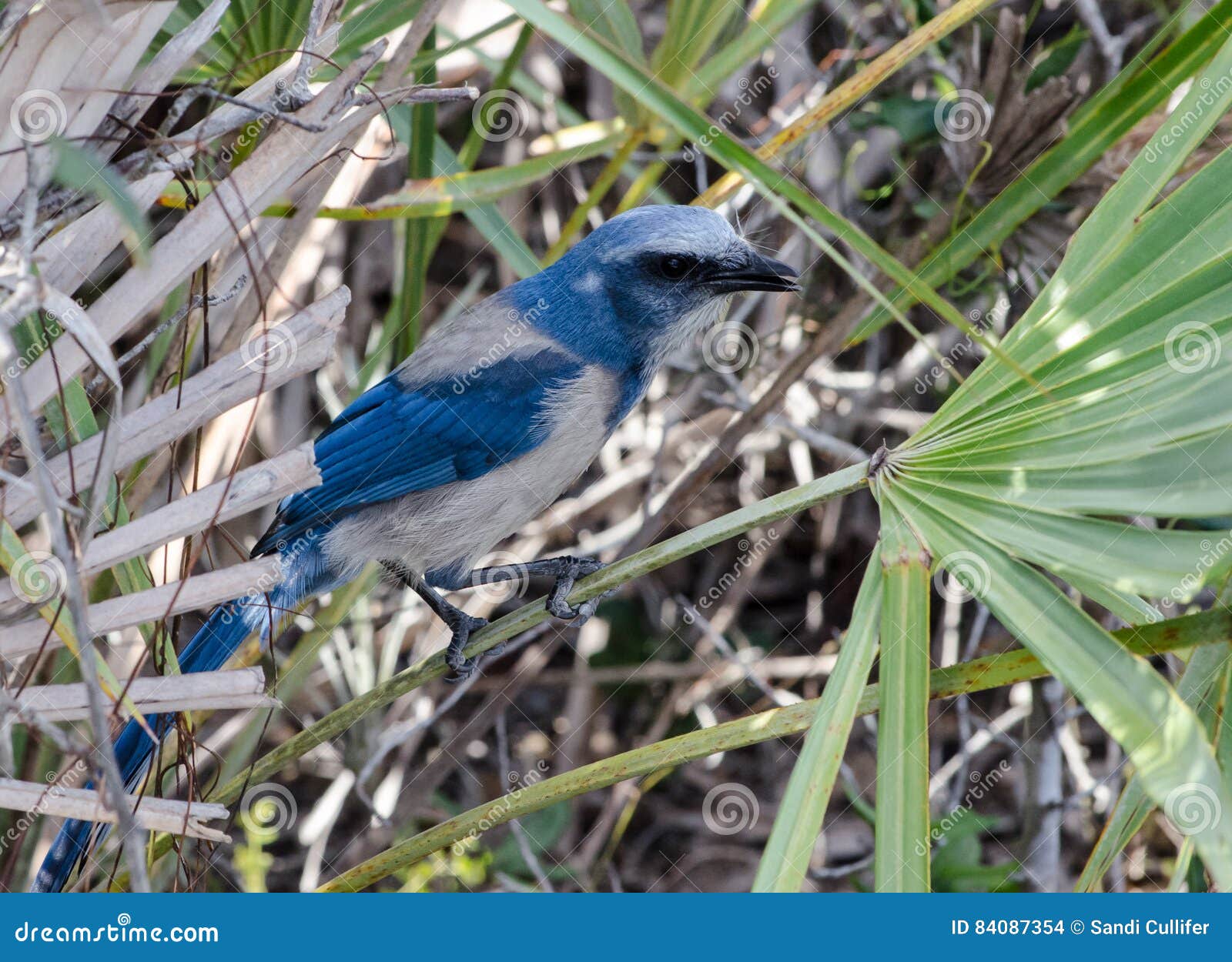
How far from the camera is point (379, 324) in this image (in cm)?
573

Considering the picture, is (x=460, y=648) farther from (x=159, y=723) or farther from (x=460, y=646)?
(x=159, y=723)

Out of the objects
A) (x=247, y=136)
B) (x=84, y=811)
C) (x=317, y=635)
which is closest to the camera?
(x=84, y=811)

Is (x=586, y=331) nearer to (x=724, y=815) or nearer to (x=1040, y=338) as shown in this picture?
(x=1040, y=338)

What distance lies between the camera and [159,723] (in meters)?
3.09

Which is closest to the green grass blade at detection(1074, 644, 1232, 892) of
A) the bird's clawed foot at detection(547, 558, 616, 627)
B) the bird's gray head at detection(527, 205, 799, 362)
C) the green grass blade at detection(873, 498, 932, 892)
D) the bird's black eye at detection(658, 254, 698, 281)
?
the green grass blade at detection(873, 498, 932, 892)

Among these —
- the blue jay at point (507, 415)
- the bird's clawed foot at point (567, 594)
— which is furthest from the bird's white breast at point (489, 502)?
the bird's clawed foot at point (567, 594)

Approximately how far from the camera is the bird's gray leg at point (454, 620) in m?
3.34

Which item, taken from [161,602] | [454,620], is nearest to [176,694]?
[161,602]

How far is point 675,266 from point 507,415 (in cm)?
69

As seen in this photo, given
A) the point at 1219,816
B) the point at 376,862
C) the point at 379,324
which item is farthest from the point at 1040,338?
the point at 379,324

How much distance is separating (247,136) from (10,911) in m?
2.02

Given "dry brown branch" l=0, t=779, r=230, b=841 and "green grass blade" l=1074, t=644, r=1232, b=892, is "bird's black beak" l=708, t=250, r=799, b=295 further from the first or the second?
"dry brown branch" l=0, t=779, r=230, b=841

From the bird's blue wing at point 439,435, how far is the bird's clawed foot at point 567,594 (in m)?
0.40

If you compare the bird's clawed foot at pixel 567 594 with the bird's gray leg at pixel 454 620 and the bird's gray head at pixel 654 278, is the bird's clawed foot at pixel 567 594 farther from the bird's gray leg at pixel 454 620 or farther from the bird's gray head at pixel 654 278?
the bird's gray head at pixel 654 278
